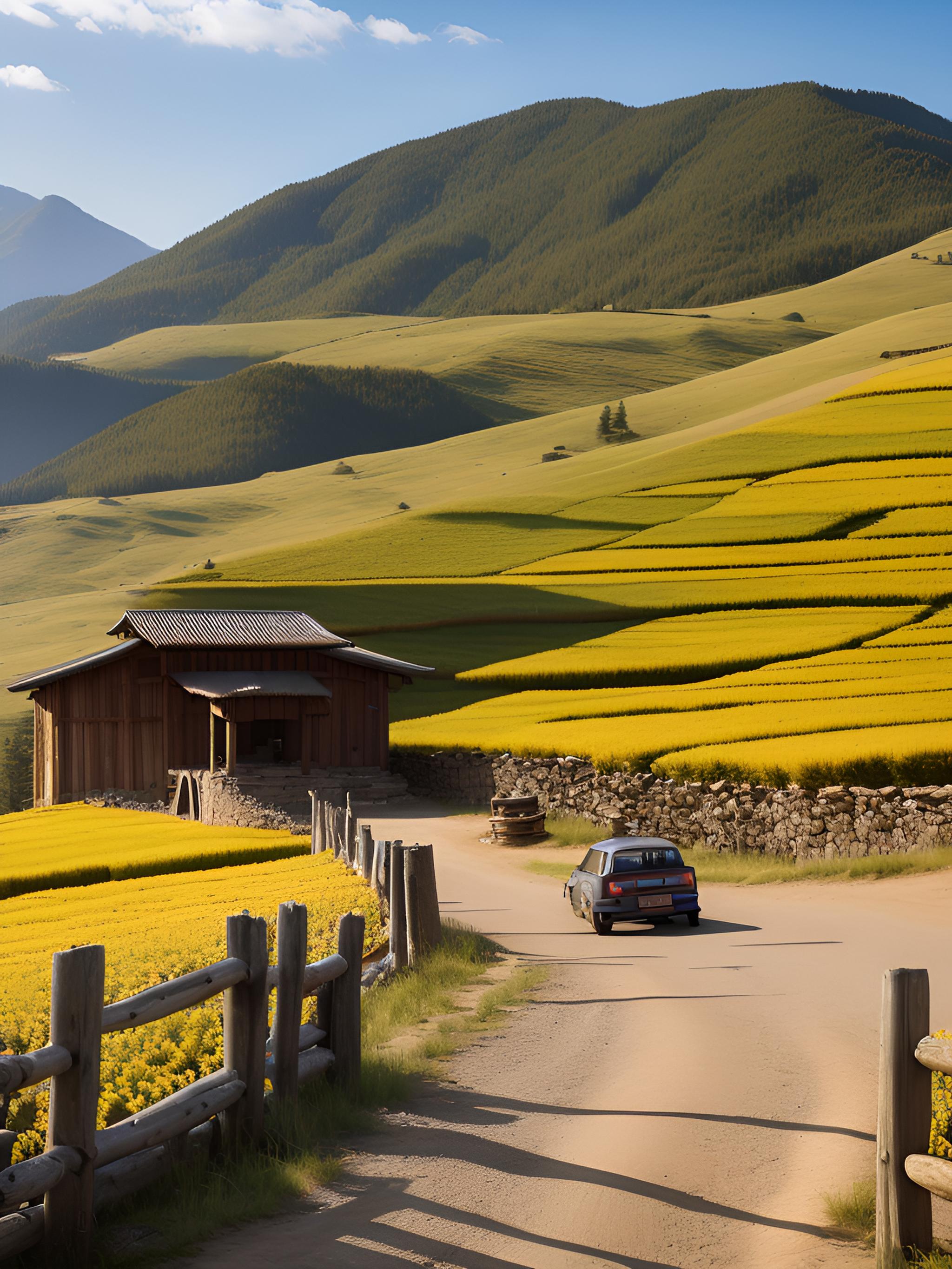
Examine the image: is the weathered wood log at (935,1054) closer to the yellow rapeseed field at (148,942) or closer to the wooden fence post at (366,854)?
the yellow rapeseed field at (148,942)

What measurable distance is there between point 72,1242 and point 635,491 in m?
85.6

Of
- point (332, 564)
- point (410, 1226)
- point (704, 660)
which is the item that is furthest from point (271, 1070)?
point (332, 564)

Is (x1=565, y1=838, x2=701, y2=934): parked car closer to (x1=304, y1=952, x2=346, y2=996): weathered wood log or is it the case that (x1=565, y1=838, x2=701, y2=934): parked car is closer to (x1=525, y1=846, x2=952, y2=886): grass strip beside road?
(x1=525, y1=846, x2=952, y2=886): grass strip beside road

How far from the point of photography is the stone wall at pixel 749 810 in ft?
78.7

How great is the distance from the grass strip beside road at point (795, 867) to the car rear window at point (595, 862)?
3.65 m

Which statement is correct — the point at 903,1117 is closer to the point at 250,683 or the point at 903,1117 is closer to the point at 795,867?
the point at 795,867

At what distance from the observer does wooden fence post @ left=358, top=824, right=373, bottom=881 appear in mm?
19969

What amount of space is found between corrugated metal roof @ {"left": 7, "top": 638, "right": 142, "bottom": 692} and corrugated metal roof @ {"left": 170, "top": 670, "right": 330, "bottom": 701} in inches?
75.4

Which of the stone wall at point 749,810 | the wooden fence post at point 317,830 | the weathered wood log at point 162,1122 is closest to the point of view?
the weathered wood log at point 162,1122

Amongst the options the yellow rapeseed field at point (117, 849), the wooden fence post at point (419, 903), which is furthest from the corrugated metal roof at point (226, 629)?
the wooden fence post at point (419, 903)

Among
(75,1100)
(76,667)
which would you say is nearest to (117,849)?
(76,667)

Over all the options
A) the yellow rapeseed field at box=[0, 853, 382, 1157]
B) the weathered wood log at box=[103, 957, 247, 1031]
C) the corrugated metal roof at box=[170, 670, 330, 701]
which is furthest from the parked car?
the corrugated metal roof at box=[170, 670, 330, 701]

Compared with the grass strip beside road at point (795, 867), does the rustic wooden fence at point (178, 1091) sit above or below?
above

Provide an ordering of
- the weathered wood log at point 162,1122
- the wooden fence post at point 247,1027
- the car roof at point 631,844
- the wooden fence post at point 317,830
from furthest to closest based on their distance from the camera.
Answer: the wooden fence post at point 317,830 < the car roof at point 631,844 < the wooden fence post at point 247,1027 < the weathered wood log at point 162,1122
